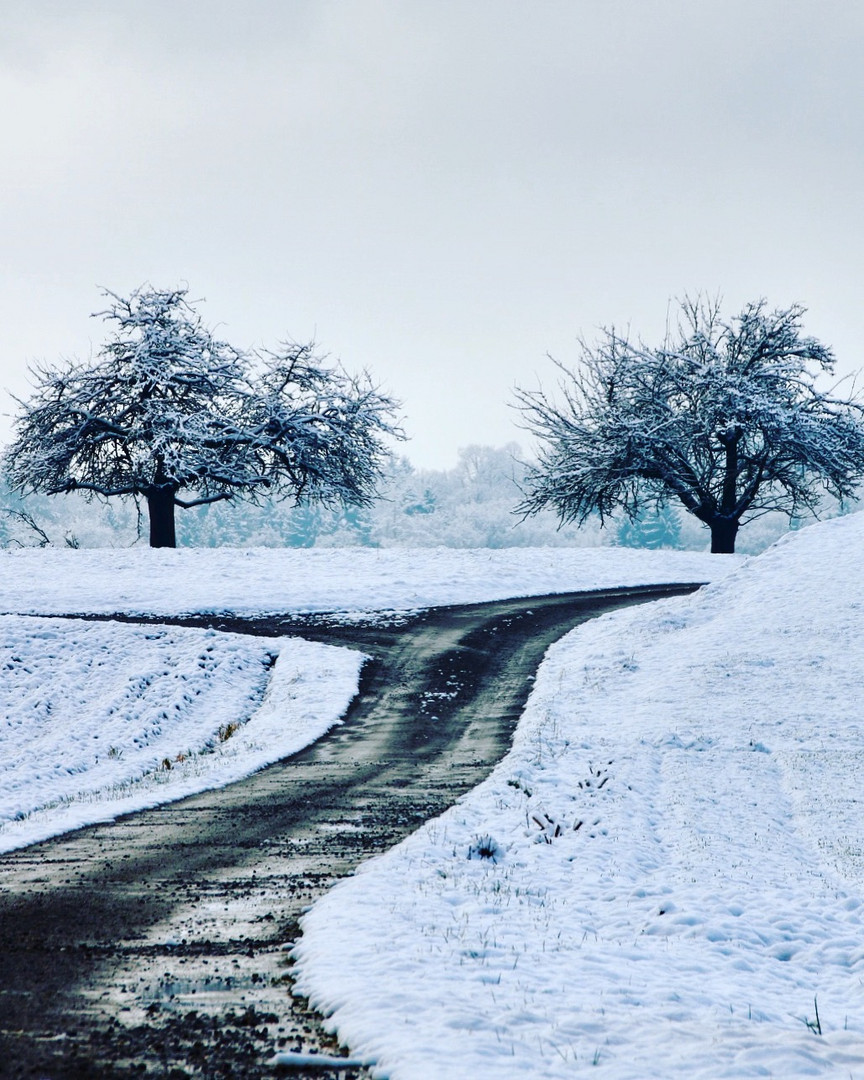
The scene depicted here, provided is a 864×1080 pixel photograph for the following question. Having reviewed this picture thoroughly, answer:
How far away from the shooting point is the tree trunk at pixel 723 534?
3506 centimetres

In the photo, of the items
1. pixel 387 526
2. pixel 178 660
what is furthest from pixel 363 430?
pixel 387 526

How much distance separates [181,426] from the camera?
30797 millimetres

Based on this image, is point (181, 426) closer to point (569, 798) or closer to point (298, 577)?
point (298, 577)

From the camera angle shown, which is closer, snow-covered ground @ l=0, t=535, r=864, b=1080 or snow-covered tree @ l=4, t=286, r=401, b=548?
snow-covered ground @ l=0, t=535, r=864, b=1080

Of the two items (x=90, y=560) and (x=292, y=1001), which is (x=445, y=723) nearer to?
(x=292, y=1001)

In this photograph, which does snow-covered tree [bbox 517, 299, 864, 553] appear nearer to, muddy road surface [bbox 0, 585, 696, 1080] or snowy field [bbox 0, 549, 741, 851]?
snowy field [bbox 0, 549, 741, 851]

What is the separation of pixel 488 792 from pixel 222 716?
7210 mm

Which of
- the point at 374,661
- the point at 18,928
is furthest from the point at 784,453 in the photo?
the point at 18,928

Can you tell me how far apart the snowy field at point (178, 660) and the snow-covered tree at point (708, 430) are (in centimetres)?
455

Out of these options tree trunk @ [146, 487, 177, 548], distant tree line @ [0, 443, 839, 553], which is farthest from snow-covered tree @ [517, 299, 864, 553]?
distant tree line @ [0, 443, 839, 553]

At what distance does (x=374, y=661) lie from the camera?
60.3 ft

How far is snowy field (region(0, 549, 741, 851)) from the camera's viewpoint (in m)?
13.1

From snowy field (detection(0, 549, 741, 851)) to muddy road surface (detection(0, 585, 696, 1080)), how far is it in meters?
1.05

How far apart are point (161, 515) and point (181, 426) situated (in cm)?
396
